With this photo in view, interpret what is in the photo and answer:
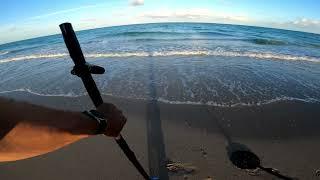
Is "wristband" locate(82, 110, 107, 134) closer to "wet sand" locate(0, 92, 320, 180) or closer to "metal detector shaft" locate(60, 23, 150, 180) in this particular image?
"metal detector shaft" locate(60, 23, 150, 180)

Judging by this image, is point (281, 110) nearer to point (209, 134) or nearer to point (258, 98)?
point (258, 98)

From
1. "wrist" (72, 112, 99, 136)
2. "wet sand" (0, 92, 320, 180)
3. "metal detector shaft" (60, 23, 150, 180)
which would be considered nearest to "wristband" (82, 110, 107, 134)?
"wrist" (72, 112, 99, 136)

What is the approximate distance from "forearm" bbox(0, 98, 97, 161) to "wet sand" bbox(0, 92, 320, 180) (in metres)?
3.14

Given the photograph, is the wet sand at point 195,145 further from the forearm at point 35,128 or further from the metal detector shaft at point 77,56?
the forearm at point 35,128

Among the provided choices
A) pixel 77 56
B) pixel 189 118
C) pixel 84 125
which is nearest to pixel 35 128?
pixel 84 125

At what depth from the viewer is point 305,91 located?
887 cm

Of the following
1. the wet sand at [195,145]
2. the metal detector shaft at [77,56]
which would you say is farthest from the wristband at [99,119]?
the wet sand at [195,145]

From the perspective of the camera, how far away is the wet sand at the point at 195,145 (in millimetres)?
4531

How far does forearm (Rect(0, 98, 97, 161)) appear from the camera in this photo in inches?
44.2

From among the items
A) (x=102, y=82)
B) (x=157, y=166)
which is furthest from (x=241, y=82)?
(x=157, y=166)

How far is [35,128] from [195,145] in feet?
14.1

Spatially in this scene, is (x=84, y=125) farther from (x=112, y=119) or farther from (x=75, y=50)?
(x=75, y=50)

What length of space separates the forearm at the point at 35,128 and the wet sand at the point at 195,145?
3.14 metres

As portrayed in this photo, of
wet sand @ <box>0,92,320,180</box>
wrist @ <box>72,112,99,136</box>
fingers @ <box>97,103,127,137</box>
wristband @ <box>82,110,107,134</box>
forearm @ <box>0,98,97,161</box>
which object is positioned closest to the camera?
forearm @ <box>0,98,97,161</box>
